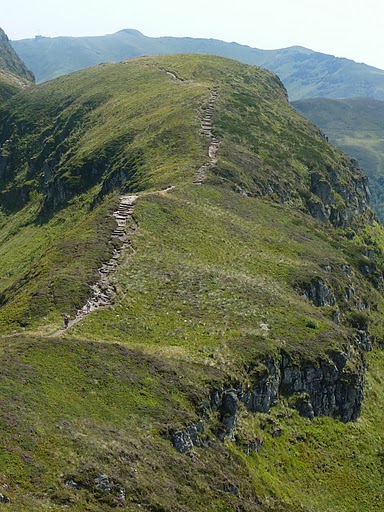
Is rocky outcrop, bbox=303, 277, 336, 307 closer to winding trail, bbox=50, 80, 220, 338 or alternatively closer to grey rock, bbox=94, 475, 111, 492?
winding trail, bbox=50, 80, 220, 338

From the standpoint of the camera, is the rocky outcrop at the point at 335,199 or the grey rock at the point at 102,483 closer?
the grey rock at the point at 102,483

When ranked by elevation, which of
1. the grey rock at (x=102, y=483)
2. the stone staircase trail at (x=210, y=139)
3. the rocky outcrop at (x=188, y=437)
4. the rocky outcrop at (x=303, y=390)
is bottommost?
the rocky outcrop at (x=303, y=390)

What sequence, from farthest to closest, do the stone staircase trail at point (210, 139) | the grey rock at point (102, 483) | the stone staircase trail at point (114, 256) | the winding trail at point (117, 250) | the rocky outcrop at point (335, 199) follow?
the rocky outcrop at point (335, 199) → the stone staircase trail at point (210, 139) → the stone staircase trail at point (114, 256) → the winding trail at point (117, 250) → the grey rock at point (102, 483)

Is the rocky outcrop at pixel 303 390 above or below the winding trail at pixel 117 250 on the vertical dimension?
below

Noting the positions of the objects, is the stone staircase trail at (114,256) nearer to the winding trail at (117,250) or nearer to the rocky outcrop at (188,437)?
the winding trail at (117,250)

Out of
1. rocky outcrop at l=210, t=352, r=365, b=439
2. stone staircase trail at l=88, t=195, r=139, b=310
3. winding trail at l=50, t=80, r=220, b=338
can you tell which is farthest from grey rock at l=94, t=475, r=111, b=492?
stone staircase trail at l=88, t=195, r=139, b=310

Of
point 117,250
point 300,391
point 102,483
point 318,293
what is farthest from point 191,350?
point 318,293

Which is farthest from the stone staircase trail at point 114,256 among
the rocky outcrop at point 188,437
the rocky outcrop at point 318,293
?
the rocky outcrop at point 318,293

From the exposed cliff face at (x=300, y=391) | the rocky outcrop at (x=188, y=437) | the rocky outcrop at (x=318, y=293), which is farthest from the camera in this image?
the rocky outcrop at (x=318, y=293)

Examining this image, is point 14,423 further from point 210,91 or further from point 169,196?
point 210,91
